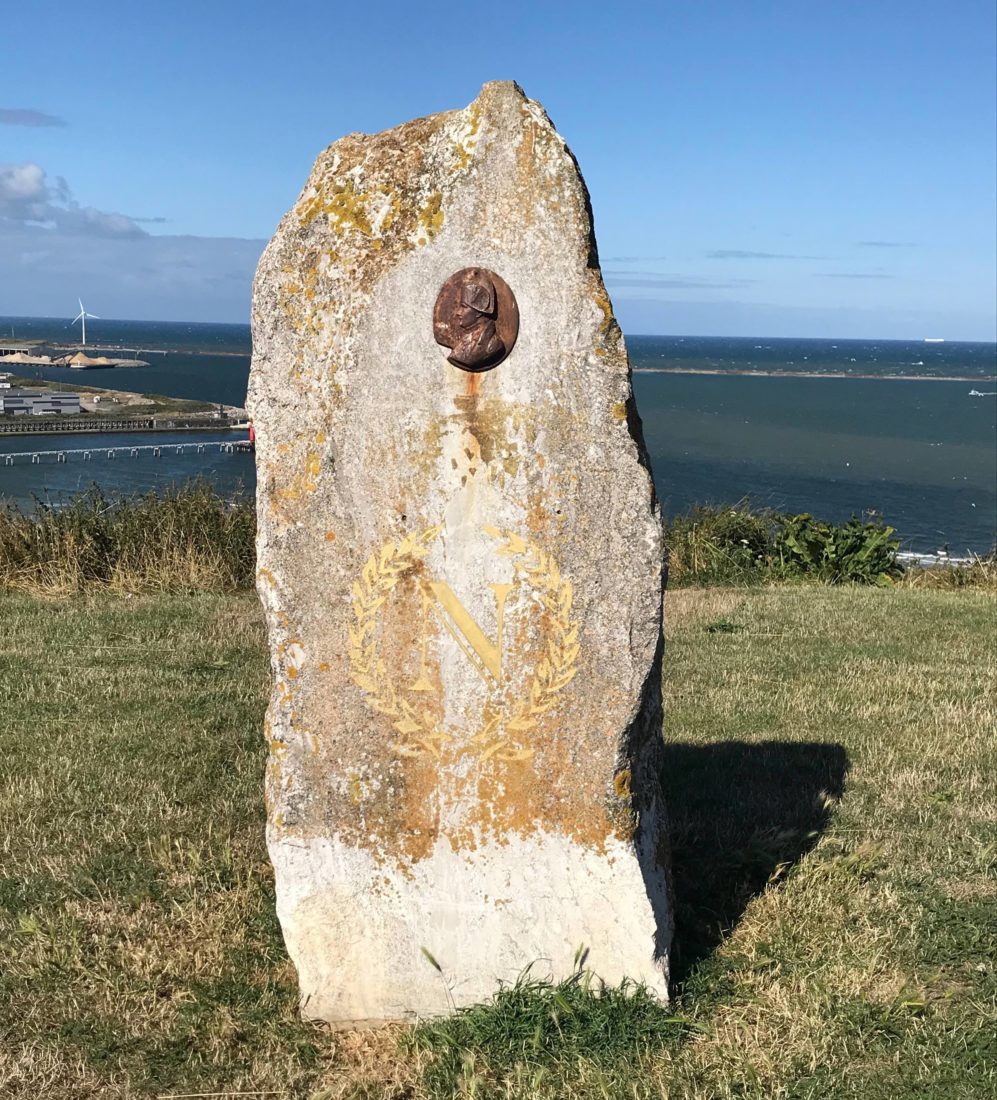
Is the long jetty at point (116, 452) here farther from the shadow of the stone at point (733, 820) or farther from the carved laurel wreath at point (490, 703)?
the carved laurel wreath at point (490, 703)

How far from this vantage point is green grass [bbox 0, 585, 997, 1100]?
3.44 meters

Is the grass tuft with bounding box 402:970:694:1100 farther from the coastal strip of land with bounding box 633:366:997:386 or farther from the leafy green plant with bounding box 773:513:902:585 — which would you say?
the coastal strip of land with bounding box 633:366:997:386

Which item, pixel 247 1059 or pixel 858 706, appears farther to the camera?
pixel 858 706

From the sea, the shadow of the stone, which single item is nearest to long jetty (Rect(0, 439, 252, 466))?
the sea

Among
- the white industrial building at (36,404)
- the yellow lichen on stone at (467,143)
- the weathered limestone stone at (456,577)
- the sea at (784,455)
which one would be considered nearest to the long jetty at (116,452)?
the sea at (784,455)

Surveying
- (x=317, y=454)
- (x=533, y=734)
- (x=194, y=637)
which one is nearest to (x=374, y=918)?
(x=533, y=734)

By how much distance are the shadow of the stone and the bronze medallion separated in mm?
1871

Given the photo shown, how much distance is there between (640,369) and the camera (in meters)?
140

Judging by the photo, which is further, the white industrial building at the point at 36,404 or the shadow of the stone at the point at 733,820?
the white industrial building at the point at 36,404

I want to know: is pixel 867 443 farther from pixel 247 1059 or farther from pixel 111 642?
pixel 247 1059

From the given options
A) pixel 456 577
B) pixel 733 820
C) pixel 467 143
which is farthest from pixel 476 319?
pixel 733 820

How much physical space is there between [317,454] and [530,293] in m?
0.83

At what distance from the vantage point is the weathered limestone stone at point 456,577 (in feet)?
11.7

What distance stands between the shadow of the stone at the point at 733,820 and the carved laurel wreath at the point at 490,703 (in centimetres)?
105
